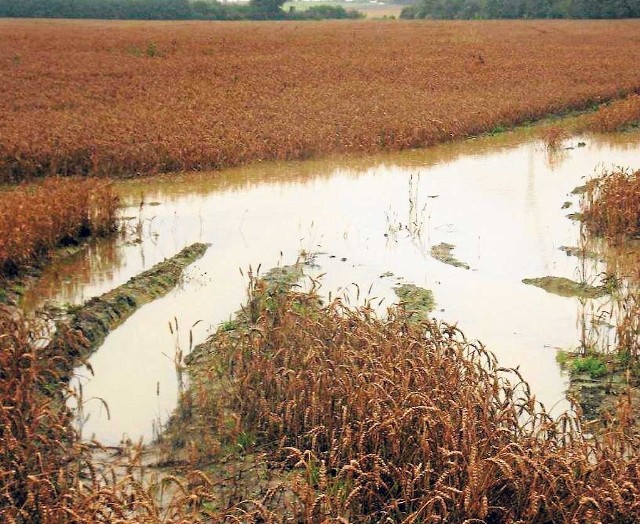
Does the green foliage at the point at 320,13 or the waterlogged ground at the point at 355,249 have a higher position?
the green foliage at the point at 320,13

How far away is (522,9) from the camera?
7688cm

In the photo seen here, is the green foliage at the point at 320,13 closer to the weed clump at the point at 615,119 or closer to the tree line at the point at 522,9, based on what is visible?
the tree line at the point at 522,9

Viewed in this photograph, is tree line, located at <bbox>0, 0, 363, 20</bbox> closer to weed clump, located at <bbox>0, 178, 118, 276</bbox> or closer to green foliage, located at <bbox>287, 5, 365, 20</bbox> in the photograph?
green foliage, located at <bbox>287, 5, 365, 20</bbox>

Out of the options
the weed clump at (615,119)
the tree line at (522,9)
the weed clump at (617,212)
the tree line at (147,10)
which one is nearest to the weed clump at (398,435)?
the weed clump at (617,212)

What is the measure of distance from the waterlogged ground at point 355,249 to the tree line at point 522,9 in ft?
189

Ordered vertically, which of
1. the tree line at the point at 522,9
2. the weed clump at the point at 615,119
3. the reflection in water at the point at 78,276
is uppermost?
the tree line at the point at 522,9

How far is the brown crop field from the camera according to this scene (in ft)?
46.0

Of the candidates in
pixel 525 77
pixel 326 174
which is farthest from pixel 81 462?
pixel 525 77

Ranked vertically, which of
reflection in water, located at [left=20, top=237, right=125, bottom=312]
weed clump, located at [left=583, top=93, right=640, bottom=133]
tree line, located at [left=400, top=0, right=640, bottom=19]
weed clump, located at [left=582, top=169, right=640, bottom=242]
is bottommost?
reflection in water, located at [left=20, top=237, right=125, bottom=312]

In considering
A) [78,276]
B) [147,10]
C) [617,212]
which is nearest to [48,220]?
[78,276]

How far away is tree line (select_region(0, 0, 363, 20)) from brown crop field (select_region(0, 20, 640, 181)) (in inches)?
1593

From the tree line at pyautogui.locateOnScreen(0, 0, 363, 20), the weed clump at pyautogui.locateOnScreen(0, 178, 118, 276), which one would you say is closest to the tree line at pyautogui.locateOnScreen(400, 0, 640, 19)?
the tree line at pyautogui.locateOnScreen(0, 0, 363, 20)

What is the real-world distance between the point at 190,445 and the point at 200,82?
64.7 feet

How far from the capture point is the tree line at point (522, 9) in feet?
218
